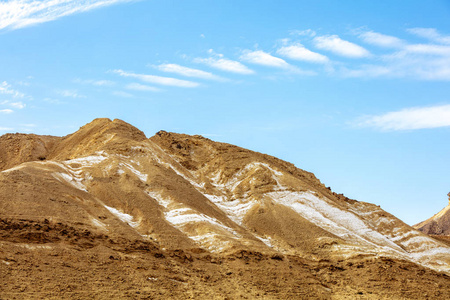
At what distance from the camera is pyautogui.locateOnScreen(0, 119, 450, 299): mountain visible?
2848cm

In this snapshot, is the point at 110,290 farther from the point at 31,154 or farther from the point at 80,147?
the point at 31,154

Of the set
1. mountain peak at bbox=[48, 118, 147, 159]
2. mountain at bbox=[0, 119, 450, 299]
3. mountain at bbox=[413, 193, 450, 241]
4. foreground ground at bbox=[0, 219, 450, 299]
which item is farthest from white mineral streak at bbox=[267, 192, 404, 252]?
mountain at bbox=[413, 193, 450, 241]

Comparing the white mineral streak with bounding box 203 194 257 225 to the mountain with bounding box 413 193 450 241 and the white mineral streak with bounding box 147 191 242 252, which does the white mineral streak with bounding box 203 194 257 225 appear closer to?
the white mineral streak with bounding box 147 191 242 252

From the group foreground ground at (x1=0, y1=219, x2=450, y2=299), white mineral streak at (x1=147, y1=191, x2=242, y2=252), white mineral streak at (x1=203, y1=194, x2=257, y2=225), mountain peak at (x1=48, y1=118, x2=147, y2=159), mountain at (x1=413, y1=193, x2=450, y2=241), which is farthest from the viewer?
mountain at (x1=413, y1=193, x2=450, y2=241)

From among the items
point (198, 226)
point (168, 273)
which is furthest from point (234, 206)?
point (168, 273)

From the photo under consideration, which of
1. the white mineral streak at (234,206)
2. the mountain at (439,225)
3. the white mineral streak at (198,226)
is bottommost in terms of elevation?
the white mineral streak at (198,226)

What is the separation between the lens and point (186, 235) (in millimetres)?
37281

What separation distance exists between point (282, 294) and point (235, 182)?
21.7m

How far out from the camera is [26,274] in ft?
84.3

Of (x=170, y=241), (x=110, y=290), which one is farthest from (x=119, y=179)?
(x=110, y=290)

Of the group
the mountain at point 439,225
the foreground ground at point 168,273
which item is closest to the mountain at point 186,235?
the foreground ground at point 168,273

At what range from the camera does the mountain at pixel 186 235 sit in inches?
1121

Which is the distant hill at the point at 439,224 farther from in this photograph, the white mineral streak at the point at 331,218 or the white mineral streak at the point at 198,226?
the white mineral streak at the point at 198,226

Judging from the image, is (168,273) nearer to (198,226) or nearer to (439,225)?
(198,226)
